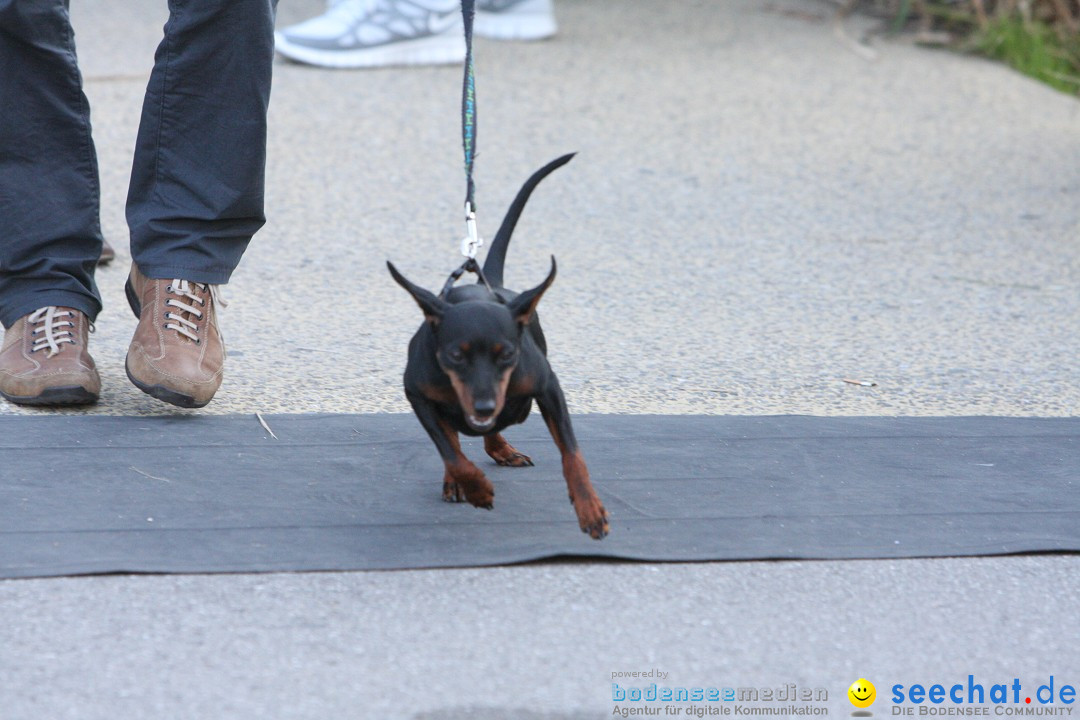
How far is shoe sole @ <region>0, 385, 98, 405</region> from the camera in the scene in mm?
2875

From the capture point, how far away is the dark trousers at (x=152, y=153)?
2.84 m

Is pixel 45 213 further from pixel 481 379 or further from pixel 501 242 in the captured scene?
pixel 481 379

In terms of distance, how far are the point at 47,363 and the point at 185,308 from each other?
0.32m

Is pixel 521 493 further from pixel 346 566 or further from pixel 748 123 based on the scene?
pixel 748 123

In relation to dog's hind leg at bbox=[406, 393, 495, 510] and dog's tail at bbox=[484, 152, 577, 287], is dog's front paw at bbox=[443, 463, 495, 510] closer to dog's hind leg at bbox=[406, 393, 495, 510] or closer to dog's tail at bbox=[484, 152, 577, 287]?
dog's hind leg at bbox=[406, 393, 495, 510]

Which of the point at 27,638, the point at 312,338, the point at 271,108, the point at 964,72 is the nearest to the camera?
the point at 27,638

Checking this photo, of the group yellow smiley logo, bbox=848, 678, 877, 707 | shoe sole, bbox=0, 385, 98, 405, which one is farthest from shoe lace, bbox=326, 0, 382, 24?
yellow smiley logo, bbox=848, 678, 877, 707

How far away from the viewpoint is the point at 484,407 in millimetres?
2096

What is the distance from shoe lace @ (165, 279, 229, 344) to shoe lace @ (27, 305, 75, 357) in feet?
0.81

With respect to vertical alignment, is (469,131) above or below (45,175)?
above

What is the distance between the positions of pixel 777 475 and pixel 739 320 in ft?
3.90

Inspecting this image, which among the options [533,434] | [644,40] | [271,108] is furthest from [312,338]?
[644,40]

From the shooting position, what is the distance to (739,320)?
3840mm

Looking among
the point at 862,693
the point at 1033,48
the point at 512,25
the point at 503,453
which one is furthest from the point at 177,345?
the point at 1033,48
